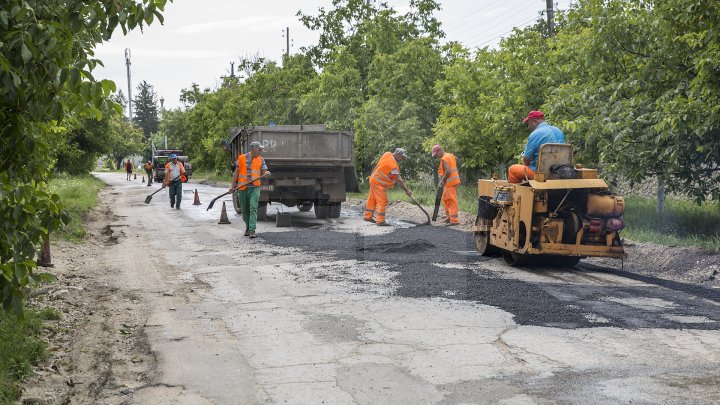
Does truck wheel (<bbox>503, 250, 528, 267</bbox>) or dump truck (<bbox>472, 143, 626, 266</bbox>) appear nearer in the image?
dump truck (<bbox>472, 143, 626, 266</bbox>)

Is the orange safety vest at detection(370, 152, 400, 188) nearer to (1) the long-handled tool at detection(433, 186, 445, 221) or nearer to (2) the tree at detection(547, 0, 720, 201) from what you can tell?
(1) the long-handled tool at detection(433, 186, 445, 221)

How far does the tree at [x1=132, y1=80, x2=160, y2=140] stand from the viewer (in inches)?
5300

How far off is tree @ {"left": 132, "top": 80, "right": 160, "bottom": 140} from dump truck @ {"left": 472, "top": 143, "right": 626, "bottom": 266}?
428 ft

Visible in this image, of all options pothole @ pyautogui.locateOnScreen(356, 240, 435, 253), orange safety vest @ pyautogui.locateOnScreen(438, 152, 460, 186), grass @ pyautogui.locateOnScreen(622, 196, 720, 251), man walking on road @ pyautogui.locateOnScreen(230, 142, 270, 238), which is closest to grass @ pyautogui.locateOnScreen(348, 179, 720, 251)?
grass @ pyautogui.locateOnScreen(622, 196, 720, 251)

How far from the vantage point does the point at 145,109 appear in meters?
137

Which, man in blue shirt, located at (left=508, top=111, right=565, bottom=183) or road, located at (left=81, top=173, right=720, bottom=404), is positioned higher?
man in blue shirt, located at (left=508, top=111, right=565, bottom=183)

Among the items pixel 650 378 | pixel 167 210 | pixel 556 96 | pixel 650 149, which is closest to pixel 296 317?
pixel 650 378

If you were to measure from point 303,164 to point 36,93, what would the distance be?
13.7m

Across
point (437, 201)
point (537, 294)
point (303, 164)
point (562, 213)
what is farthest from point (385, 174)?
point (537, 294)

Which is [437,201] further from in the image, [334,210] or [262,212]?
[262,212]

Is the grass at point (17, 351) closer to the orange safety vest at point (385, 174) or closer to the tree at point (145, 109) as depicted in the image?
the orange safety vest at point (385, 174)

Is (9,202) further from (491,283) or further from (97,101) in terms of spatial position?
(491,283)

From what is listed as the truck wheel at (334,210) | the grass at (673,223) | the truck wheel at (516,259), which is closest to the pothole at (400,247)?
the truck wheel at (516,259)

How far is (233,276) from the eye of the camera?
953cm
